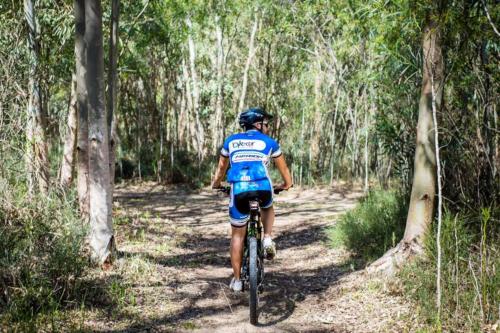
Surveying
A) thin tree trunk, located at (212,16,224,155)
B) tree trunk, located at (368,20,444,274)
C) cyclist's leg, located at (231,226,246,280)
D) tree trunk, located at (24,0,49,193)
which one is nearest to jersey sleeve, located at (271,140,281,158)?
cyclist's leg, located at (231,226,246,280)

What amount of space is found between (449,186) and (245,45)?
18453 mm

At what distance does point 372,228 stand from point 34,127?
196 inches

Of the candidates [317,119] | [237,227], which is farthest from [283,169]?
[317,119]

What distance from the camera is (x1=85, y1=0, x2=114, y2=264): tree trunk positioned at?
632cm

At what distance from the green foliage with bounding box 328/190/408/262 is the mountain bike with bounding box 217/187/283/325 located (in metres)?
2.38

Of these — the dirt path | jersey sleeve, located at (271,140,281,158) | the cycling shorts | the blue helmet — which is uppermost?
Result: the blue helmet

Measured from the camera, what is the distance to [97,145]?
251 inches

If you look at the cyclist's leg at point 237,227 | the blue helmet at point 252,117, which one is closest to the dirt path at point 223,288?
the cyclist's leg at point 237,227

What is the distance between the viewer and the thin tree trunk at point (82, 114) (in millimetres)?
6879

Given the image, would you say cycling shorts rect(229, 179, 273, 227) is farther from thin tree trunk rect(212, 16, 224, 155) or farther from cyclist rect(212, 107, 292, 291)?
thin tree trunk rect(212, 16, 224, 155)

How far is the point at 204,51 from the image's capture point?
73.8ft

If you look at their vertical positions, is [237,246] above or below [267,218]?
below

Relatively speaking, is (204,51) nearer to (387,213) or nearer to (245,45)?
(245,45)

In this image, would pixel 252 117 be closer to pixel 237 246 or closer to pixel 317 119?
pixel 237 246
